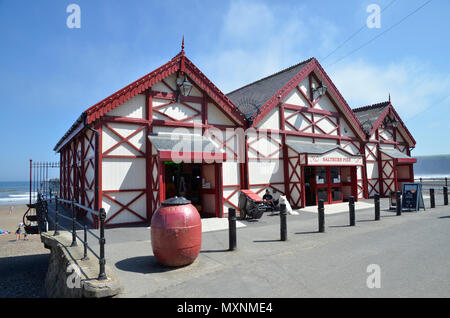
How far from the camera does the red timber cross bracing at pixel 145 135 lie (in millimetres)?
10172

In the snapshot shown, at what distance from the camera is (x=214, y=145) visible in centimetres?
1163

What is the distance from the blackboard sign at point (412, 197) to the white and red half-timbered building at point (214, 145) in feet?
11.1

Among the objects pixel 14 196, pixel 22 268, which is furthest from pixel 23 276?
pixel 14 196

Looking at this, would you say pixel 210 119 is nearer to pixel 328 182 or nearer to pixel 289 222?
pixel 289 222

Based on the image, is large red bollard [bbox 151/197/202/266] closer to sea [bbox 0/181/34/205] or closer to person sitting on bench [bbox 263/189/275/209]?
person sitting on bench [bbox 263/189/275/209]

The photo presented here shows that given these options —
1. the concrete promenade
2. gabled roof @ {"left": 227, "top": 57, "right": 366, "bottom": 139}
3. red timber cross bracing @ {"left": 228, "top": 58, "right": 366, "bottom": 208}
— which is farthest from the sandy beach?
gabled roof @ {"left": 227, "top": 57, "right": 366, "bottom": 139}

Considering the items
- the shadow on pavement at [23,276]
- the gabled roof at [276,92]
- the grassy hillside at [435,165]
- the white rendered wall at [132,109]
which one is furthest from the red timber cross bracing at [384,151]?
the grassy hillside at [435,165]

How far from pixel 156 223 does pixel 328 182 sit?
1250 centimetres

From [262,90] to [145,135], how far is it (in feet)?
28.1

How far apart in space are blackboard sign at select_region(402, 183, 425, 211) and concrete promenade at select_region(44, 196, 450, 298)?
360 cm

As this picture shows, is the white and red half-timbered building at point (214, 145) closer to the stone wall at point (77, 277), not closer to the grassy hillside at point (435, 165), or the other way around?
the stone wall at point (77, 277)

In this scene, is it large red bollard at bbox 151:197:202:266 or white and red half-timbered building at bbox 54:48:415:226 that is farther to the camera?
white and red half-timbered building at bbox 54:48:415:226

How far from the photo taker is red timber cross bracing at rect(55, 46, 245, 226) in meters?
10.2
